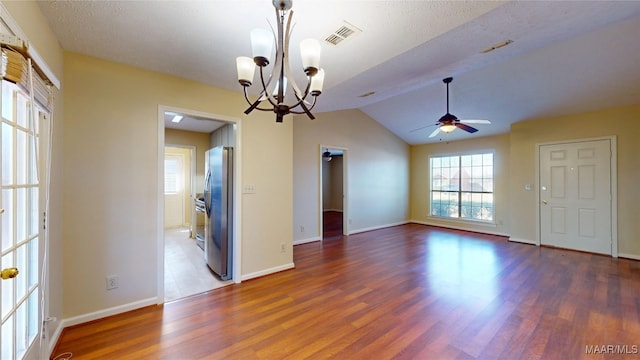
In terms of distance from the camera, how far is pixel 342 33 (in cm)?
203

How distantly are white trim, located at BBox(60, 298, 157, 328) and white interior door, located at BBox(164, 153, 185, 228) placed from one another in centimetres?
513

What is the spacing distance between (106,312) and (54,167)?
4.62 ft

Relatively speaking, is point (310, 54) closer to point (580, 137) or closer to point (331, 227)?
point (580, 137)

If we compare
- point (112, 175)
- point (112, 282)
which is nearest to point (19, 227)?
point (112, 175)

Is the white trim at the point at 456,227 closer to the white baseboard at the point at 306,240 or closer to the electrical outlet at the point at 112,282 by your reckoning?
the white baseboard at the point at 306,240

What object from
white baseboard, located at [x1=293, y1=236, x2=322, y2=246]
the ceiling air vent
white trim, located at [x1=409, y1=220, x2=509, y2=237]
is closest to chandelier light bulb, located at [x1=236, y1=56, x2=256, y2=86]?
the ceiling air vent

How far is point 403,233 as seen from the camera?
623cm

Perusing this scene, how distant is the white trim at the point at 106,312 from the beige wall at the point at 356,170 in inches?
116

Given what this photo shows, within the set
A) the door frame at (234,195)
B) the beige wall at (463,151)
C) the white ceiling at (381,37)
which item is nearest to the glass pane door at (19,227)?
the white ceiling at (381,37)

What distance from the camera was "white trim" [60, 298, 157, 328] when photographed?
89.0 inches

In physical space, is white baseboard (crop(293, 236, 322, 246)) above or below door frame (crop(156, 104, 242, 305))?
below

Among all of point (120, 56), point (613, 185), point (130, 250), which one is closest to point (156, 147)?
point (120, 56)

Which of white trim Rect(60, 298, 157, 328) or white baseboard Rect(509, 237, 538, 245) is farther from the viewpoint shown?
white baseboard Rect(509, 237, 538, 245)

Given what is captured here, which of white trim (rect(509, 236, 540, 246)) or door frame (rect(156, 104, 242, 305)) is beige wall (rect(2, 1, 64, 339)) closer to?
door frame (rect(156, 104, 242, 305))
